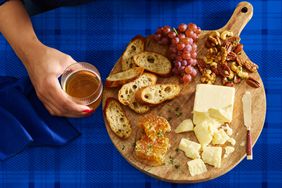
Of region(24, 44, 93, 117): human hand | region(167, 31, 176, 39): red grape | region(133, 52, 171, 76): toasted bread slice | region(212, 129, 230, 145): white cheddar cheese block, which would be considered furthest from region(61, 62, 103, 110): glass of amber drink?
region(212, 129, 230, 145): white cheddar cheese block

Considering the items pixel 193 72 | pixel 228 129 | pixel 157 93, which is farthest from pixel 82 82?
pixel 228 129

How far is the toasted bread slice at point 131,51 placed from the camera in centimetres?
157

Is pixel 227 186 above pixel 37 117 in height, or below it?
below

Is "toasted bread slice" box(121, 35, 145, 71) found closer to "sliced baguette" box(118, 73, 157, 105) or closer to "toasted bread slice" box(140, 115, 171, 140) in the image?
"sliced baguette" box(118, 73, 157, 105)

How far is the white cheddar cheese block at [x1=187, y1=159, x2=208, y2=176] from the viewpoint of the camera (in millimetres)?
1473

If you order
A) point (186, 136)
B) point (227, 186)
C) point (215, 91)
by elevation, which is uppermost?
point (215, 91)

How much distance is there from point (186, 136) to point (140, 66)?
0.24m

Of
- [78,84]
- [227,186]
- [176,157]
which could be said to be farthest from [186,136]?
[78,84]

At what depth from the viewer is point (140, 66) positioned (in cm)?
155

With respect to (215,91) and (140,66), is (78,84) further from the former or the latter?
(215,91)

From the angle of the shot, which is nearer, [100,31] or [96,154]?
[96,154]

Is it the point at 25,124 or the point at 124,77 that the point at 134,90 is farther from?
the point at 25,124

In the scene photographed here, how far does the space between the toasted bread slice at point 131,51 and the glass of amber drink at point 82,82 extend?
9 centimetres

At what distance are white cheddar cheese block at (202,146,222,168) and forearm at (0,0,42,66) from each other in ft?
1.77
